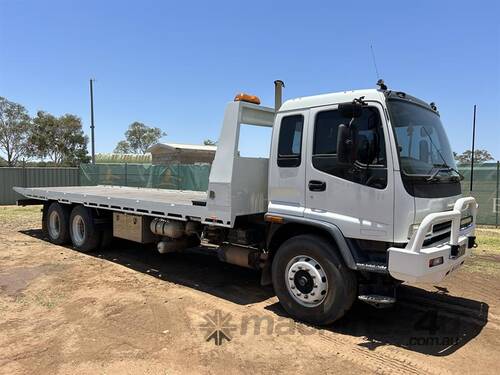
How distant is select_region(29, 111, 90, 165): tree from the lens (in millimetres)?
53781

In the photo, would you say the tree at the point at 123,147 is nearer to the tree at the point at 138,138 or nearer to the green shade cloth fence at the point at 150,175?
the tree at the point at 138,138

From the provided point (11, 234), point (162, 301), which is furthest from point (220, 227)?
point (11, 234)

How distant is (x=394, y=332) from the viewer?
514 centimetres

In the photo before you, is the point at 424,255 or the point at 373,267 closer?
the point at 424,255

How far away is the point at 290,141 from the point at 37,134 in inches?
2187

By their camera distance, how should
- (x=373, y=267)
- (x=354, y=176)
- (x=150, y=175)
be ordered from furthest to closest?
(x=150, y=175) < (x=354, y=176) < (x=373, y=267)

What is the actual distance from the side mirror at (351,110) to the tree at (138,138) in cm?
8198

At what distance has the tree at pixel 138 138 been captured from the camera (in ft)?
276

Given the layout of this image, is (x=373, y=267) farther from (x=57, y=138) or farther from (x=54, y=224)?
(x=57, y=138)

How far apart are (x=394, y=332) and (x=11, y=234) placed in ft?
36.0

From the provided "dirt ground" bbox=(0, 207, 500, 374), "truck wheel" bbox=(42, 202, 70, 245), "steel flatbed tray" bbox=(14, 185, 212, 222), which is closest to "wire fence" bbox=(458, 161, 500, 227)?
"dirt ground" bbox=(0, 207, 500, 374)

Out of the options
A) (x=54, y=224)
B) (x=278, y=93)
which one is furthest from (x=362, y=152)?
(x=54, y=224)

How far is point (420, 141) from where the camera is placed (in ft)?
16.5

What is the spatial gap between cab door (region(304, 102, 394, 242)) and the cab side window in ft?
0.54
